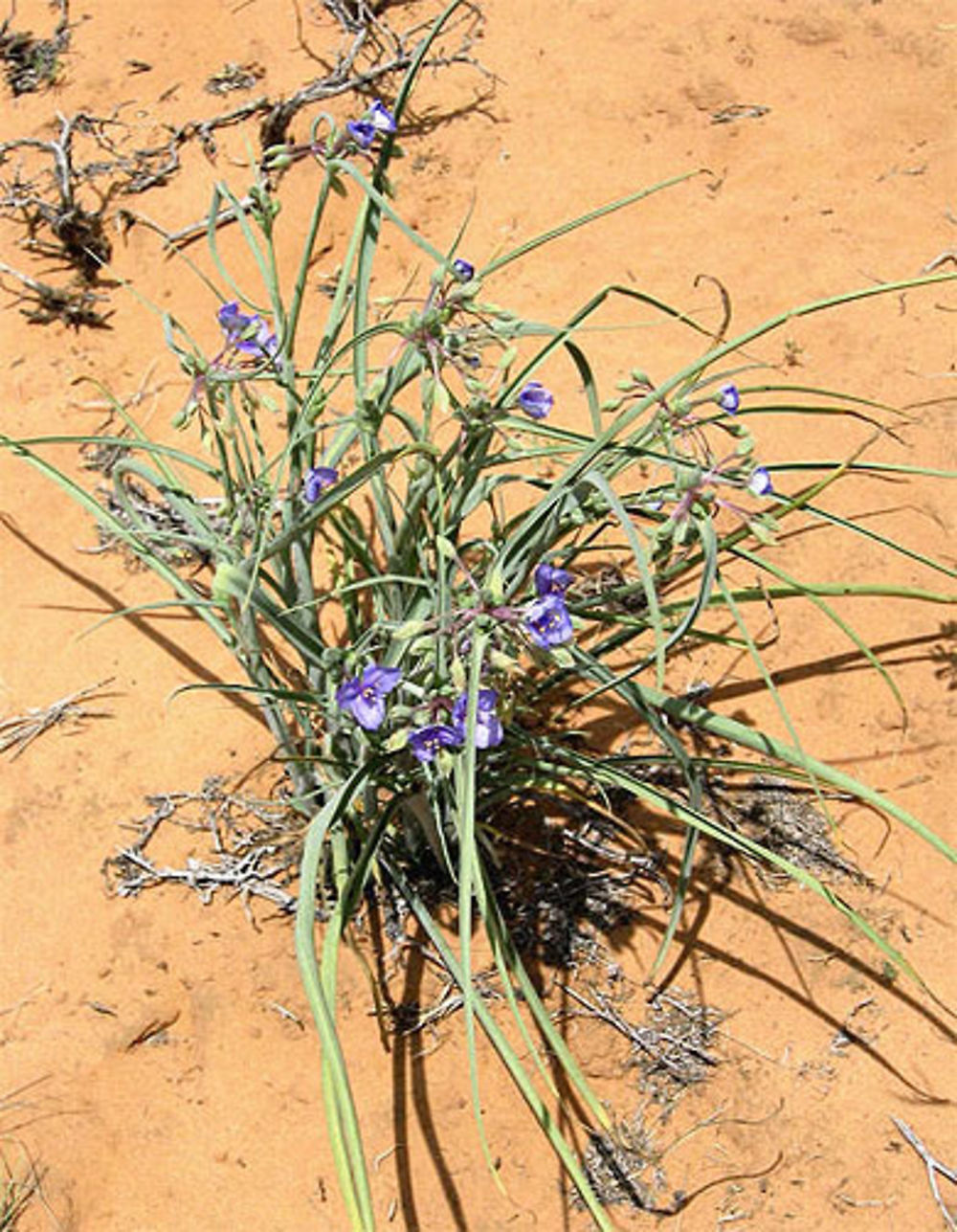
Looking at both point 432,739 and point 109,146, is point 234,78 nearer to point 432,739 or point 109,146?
point 109,146

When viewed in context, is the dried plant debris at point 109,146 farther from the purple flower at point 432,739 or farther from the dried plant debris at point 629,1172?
the dried plant debris at point 629,1172

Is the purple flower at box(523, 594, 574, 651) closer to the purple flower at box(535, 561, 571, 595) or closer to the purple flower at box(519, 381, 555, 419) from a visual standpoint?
the purple flower at box(535, 561, 571, 595)

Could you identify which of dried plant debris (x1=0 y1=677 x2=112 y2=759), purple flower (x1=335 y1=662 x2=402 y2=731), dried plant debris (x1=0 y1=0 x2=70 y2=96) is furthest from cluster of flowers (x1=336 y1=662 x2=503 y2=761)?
dried plant debris (x1=0 y1=0 x2=70 y2=96)

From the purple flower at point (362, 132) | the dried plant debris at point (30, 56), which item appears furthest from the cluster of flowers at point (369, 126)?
the dried plant debris at point (30, 56)

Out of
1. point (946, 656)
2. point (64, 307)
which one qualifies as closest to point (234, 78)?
point (64, 307)

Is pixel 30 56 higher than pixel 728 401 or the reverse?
higher

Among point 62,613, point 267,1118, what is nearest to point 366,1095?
point 267,1118
